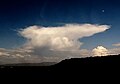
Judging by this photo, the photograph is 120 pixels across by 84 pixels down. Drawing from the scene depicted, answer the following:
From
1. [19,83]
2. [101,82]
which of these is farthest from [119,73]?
[19,83]

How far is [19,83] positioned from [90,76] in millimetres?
28088

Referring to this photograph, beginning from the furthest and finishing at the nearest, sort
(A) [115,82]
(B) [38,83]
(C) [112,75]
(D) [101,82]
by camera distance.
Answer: (B) [38,83] → (C) [112,75] → (D) [101,82] → (A) [115,82]

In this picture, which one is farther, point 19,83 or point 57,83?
point 19,83

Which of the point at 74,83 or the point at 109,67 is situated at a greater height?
the point at 109,67

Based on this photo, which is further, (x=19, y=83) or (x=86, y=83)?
(x=19, y=83)

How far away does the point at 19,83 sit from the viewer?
80.1 metres

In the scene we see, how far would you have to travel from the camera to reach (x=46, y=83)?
7469cm

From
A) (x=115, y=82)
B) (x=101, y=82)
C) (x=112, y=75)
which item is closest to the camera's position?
(x=115, y=82)

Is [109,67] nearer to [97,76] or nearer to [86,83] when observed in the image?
[97,76]

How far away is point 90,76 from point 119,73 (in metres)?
12.2

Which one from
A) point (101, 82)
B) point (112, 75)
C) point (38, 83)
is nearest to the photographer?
point (101, 82)

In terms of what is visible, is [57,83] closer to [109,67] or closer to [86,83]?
[86,83]

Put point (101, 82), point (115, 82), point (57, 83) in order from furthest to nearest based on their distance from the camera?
1. point (57, 83)
2. point (101, 82)
3. point (115, 82)

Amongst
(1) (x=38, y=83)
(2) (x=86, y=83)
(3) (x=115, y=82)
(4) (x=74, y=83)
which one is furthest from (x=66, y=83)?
(3) (x=115, y=82)
